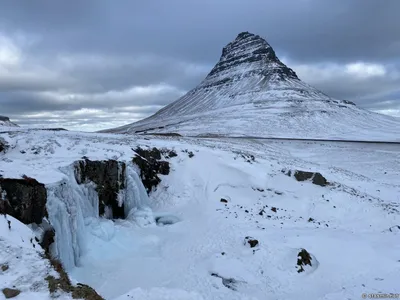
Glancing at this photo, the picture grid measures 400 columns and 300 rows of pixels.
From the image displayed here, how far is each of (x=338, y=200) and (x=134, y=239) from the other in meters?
13.4

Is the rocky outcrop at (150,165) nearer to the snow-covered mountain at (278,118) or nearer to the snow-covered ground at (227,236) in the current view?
the snow-covered ground at (227,236)

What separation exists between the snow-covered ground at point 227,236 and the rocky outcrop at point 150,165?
0.51m

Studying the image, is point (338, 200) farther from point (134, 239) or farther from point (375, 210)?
point (134, 239)

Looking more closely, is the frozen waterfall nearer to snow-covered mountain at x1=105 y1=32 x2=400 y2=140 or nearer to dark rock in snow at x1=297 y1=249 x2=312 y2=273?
dark rock in snow at x1=297 y1=249 x2=312 y2=273

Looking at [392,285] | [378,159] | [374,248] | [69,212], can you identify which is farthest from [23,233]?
[378,159]

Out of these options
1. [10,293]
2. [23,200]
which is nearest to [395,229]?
[23,200]

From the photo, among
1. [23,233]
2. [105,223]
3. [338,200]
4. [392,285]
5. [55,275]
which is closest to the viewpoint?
[55,275]

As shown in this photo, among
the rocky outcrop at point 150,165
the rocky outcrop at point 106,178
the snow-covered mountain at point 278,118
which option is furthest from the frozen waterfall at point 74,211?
the snow-covered mountain at point 278,118

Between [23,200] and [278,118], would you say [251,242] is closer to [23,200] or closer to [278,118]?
[23,200]

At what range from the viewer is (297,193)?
21.9m

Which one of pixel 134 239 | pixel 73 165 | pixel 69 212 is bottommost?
pixel 134 239

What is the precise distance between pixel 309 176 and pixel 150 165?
11.6 metres

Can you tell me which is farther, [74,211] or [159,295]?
[74,211]

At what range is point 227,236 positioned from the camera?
14.8m
